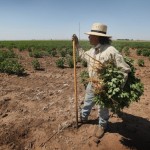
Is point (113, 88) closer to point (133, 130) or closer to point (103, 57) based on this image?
point (103, 57)

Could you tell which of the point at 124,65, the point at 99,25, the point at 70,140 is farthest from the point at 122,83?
the point at 70,140

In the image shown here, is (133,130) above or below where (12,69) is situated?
below

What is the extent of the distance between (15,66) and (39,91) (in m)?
2.95

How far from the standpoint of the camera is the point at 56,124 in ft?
18.6

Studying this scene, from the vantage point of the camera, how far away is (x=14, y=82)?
9250mm

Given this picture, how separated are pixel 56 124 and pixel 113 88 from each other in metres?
1.90

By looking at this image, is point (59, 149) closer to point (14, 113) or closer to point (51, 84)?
point (14, 113)

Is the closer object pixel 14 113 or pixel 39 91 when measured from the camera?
pixel 14 113

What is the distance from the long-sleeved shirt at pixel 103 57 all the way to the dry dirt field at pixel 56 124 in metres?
1.37

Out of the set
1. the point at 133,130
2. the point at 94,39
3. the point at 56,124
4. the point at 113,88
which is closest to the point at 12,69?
the point at 56,124

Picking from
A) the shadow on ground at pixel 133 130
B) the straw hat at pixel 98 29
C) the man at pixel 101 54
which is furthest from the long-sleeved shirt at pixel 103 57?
the shadow on ground at pixel 133 130

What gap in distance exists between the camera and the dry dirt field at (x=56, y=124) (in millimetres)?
5008

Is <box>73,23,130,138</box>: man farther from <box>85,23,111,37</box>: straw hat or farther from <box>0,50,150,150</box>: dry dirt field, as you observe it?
<box>0,50,150,150</box>: dry dirt field

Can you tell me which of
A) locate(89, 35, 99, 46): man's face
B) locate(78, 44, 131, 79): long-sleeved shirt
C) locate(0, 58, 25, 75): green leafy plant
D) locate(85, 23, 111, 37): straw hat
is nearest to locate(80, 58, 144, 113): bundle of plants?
locate(78, 44, 131, 79): long-sleeved shirt
